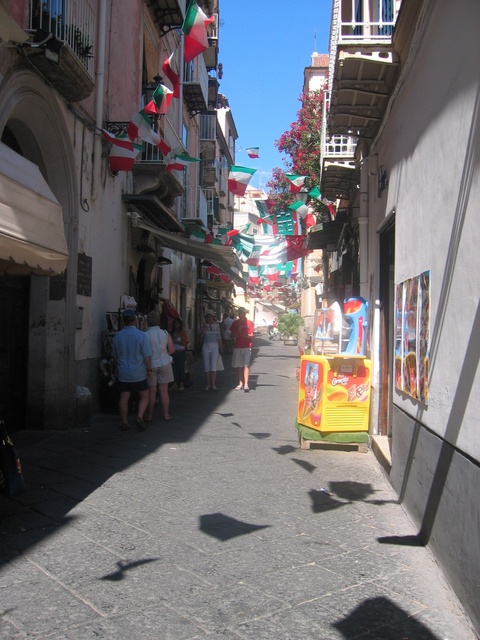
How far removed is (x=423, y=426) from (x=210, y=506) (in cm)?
186

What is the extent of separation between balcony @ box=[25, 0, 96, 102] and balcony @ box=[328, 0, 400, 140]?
3.20 meters

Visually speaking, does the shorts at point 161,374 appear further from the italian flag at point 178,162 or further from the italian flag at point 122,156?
the italian flag at point 178,162

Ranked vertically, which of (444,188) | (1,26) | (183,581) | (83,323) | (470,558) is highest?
(1,26)

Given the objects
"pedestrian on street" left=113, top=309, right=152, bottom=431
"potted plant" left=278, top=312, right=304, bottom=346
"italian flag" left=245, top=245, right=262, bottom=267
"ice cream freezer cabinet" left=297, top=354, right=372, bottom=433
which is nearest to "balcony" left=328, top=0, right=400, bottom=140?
"ice cream freezer cabinet" left=297, top=354, right=372, bottom=433

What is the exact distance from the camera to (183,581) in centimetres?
382

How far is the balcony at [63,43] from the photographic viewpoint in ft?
23.4

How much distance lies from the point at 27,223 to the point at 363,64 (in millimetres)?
4475

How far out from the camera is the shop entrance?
324 inches

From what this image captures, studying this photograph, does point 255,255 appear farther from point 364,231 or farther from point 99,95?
point 364,231

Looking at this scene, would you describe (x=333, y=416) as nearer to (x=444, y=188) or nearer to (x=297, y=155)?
(x=444, y=188)

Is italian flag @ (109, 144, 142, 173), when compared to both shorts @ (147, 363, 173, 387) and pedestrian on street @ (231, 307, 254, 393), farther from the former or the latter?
pedestrian on street @ (231, 307, 254, 393)

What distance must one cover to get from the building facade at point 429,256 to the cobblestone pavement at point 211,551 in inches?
11.8

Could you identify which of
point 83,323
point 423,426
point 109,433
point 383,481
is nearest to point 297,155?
point 83,323

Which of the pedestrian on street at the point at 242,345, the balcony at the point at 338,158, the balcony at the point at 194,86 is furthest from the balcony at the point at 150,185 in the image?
the balcony at the point at 194,86
